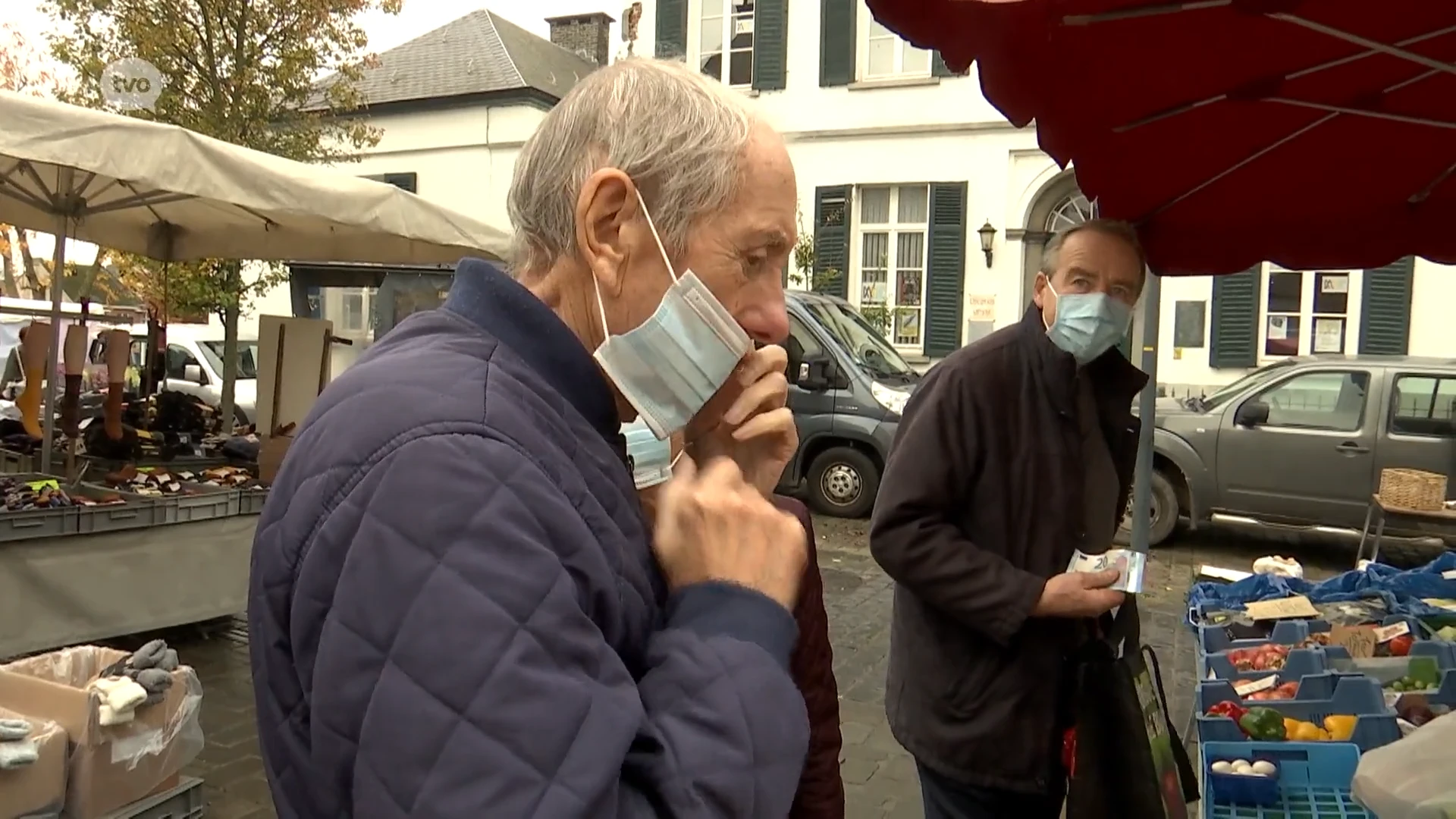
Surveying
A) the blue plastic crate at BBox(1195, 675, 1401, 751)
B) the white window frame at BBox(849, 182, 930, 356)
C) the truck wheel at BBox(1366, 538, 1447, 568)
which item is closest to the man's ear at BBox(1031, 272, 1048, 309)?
the blue plastic crate at BBox(1195, 675, 1401, 751)

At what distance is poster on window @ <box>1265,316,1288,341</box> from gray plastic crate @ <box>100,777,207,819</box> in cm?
1595

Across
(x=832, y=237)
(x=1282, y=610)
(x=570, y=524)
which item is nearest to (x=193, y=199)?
(x=1282, y=610)

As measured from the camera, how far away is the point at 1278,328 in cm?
1572

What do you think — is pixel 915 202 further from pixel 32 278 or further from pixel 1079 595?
pixel 32 278

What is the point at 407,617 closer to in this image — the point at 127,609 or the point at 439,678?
the point at 439,678

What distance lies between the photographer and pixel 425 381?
3.22 feet

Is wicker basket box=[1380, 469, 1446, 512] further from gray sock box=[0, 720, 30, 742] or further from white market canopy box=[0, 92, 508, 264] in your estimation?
gray sock box=[0, 720, 30, 742]

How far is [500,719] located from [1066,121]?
7.56 ft

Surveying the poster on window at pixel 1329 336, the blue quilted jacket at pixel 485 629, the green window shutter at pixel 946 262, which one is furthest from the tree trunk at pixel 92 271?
the poster on window at pixel 1329 336

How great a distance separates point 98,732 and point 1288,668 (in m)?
3.55

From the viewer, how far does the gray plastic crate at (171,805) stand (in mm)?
3010

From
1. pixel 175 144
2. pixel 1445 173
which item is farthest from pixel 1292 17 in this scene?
pixel 175 144

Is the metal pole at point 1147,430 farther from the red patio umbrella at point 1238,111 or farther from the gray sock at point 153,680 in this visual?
the gray sock at point 153,680

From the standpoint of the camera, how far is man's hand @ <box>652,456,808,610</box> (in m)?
1.10
